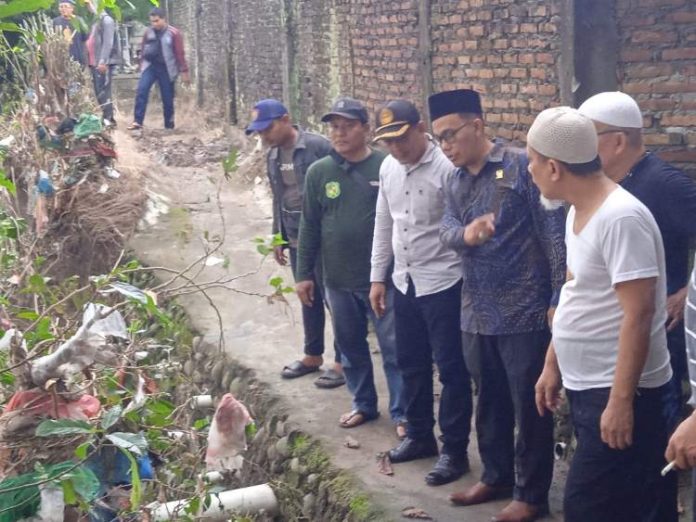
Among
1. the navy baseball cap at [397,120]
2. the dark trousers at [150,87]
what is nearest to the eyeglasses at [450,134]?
the navy baseball cap at [397,120]

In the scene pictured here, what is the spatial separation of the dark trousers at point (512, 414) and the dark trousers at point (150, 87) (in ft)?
37.9

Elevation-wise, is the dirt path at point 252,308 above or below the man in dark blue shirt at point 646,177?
below

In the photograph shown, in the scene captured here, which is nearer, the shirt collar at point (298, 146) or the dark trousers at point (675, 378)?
the dark trousers at point (675, 378)

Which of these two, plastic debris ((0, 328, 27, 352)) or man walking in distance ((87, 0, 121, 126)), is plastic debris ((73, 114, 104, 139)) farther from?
plastic debris ((0, 328, 27, 352))

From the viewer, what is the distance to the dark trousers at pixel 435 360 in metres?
4.64

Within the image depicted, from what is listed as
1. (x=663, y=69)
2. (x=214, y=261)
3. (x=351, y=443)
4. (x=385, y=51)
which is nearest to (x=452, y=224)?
(x=663, y=69)

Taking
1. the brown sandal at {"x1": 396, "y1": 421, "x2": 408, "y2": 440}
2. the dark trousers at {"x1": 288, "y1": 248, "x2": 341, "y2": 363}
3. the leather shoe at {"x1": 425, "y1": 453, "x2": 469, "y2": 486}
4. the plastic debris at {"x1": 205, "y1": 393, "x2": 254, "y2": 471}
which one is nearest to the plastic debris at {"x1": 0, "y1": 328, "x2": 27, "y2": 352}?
the plastic debris at {"x1": 205, "y1": 393, "x2": 254, "y2": 471}

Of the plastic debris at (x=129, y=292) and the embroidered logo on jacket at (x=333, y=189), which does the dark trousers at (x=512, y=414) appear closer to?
the embroidered logo on jacket at (x=333, y=189)

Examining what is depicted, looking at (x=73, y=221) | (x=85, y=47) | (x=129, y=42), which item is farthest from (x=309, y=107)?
(x=129, y=42)

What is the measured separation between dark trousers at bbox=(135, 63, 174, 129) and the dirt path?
466 mm

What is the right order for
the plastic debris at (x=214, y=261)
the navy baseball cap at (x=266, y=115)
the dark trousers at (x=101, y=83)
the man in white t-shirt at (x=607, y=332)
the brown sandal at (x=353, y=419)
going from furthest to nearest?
1. the dark trousers at (x=101, y=83)
2. the plastic debris at (x=214, y=261)
3. the navy baseball cap at (x=266, y=115)
4. the brown sandal at (x=353, y=419)
5. the man in white t-shirt at (x=607, y=332)

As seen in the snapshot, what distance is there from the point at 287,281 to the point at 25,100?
9.27 feet

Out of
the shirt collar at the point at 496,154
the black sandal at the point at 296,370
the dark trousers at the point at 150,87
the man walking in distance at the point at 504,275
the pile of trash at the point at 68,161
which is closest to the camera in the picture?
the man walking in distance at the point at 504,275

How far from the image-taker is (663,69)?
492cm
